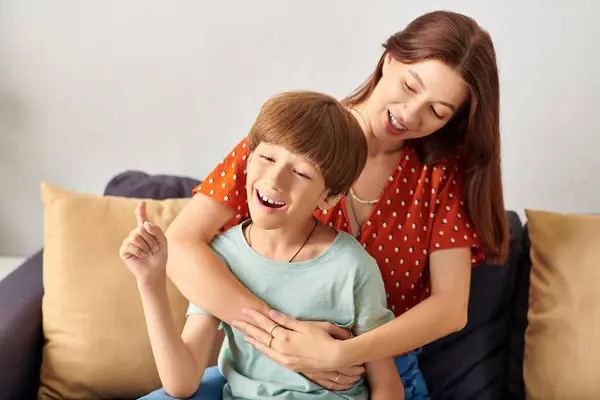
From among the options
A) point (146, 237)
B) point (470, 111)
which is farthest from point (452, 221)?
point (146, 237)

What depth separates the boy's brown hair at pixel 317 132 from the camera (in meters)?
1.21

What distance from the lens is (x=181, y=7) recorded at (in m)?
2.00

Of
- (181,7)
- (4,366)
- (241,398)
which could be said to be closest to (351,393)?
(241,398)

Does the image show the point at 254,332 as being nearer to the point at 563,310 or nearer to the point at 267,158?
the point at 267,158

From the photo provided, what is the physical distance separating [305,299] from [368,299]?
12cm

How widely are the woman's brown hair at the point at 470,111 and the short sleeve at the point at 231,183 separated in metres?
0.28

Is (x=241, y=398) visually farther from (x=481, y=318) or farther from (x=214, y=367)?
(x=481, y=318)

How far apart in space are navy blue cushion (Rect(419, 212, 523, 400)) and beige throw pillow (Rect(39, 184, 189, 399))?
2.05 feet

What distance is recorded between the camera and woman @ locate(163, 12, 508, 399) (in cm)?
131

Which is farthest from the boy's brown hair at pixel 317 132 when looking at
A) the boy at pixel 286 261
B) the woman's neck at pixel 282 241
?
the woman's neck at pixel 282 241

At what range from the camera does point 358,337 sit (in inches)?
51.3

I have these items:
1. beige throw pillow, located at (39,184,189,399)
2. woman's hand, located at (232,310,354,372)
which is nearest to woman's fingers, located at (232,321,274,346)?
woman's hand, located at (232,310,354,372)

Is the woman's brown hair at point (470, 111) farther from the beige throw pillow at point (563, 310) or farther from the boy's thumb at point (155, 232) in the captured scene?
the boy's thumb at point (155, 232)

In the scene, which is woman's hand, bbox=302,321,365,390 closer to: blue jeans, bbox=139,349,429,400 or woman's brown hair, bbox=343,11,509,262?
blue jeans, bbox=139,349,429,400
